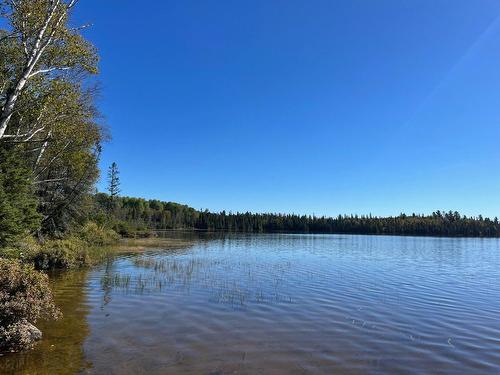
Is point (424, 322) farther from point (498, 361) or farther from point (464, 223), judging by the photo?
point (464, 223)

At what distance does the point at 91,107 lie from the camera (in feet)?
83.8

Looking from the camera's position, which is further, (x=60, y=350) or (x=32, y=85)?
(x=32, y=85)

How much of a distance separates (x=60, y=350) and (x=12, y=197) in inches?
466

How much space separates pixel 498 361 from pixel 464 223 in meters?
195

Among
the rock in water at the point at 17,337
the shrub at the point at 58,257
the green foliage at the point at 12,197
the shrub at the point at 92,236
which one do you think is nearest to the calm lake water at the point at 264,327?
the rock in water at the point at 17,337

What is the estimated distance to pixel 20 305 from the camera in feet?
33.0

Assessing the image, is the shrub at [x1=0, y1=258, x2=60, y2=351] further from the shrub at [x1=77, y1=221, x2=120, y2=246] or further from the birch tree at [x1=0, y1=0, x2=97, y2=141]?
the shrub at [x1=77, y1=221, x2=120, y2=246]

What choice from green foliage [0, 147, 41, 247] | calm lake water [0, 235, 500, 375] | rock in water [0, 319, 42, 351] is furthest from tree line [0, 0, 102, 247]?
rock in water [0, 319, 42, 351]

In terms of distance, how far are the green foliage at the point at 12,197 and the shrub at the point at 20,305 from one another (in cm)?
830

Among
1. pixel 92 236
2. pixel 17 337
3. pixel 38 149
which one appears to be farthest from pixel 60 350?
pixel 92 236

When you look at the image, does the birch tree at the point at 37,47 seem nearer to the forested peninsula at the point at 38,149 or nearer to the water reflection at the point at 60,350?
the forested peninsula at the point at 38,149

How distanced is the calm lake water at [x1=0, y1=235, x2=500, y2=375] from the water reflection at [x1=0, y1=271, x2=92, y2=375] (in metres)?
0.03

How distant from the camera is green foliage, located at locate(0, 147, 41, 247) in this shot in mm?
18594

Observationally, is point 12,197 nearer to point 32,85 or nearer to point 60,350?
point 32,85
